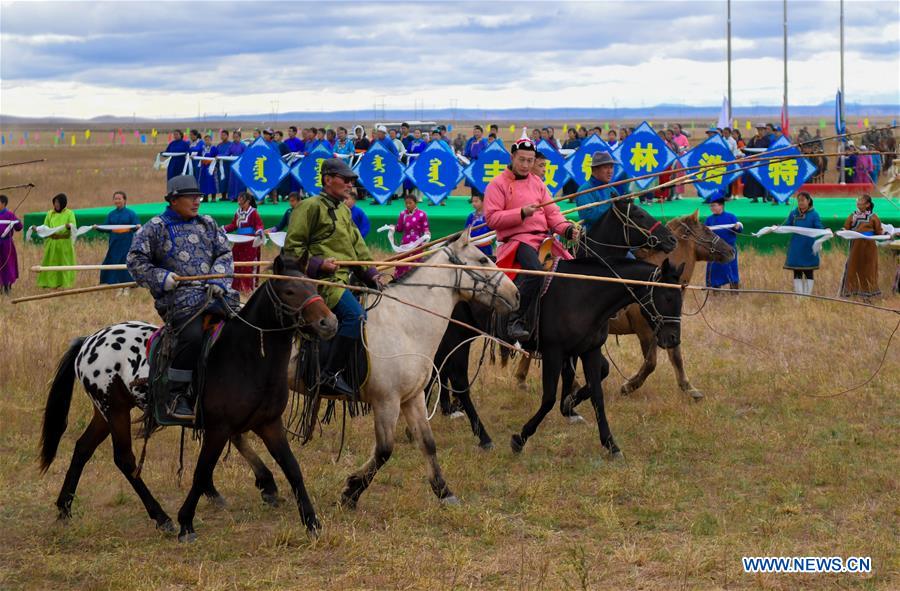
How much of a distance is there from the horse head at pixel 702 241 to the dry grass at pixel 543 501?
121 centimetres

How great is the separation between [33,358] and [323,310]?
6.82 m

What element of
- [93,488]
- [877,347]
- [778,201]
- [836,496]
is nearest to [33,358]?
[93,488]

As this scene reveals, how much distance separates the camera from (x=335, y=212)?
7.54 meters

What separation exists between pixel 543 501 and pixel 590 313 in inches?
71.2

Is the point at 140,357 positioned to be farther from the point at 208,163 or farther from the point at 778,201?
the point at 208,163

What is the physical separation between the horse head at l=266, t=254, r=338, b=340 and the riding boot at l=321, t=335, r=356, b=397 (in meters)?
1.01

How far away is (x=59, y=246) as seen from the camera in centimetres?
1783

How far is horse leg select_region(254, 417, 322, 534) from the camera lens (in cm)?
693

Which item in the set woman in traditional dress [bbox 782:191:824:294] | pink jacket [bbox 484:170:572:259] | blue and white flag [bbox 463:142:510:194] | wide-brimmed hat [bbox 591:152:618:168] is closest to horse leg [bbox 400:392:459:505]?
pink jacket [bbox 484:170:572:259]

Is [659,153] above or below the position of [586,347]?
above

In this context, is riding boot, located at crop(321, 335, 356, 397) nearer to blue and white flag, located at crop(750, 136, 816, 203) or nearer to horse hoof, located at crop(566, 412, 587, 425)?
horse hoof, located at crop(566, 412, 587, 425)

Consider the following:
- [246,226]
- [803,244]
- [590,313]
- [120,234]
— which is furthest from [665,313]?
[120,234]

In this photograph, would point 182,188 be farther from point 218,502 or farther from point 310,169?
point 310,169

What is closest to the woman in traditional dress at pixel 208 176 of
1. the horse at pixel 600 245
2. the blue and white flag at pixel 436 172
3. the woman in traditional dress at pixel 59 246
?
the blue and white flag at pixel 436 172
